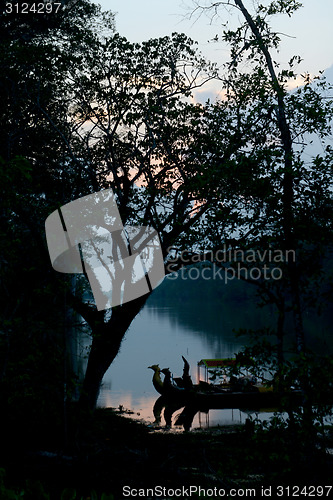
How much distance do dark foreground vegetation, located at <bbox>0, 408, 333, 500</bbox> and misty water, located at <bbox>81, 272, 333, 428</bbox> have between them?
4.23 feet

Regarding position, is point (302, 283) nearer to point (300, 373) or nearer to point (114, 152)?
point (300, 373)

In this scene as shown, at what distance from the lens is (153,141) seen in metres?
13.3

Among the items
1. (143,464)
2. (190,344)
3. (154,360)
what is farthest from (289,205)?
(190,344)

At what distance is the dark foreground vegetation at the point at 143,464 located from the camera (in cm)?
555

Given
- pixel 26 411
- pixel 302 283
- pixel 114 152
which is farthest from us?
pixel 114 152

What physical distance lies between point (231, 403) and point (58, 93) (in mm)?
13626

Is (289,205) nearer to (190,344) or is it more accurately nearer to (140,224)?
(140,224)


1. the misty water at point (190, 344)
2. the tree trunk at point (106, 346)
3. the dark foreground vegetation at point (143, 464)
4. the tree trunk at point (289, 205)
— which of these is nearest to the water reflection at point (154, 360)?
the misty water at point (190, 344)

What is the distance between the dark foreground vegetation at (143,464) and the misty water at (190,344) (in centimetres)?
129

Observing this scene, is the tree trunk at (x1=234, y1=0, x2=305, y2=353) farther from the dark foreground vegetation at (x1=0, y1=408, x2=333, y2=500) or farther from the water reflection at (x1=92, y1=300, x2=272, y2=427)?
the water reflection at (x1=92, y1=300, x2=272, y2=427)

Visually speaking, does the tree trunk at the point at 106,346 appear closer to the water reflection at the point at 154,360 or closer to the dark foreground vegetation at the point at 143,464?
the dark foreground vegetation at the point at 143,464

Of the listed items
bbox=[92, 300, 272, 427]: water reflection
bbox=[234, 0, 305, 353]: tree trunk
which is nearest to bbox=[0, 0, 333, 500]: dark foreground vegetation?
bbox=[234, 0, 305, 353]: tree trunk

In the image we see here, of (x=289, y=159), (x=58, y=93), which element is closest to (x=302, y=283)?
(x=289, y=159)

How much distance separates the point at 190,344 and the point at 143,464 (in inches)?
1531
